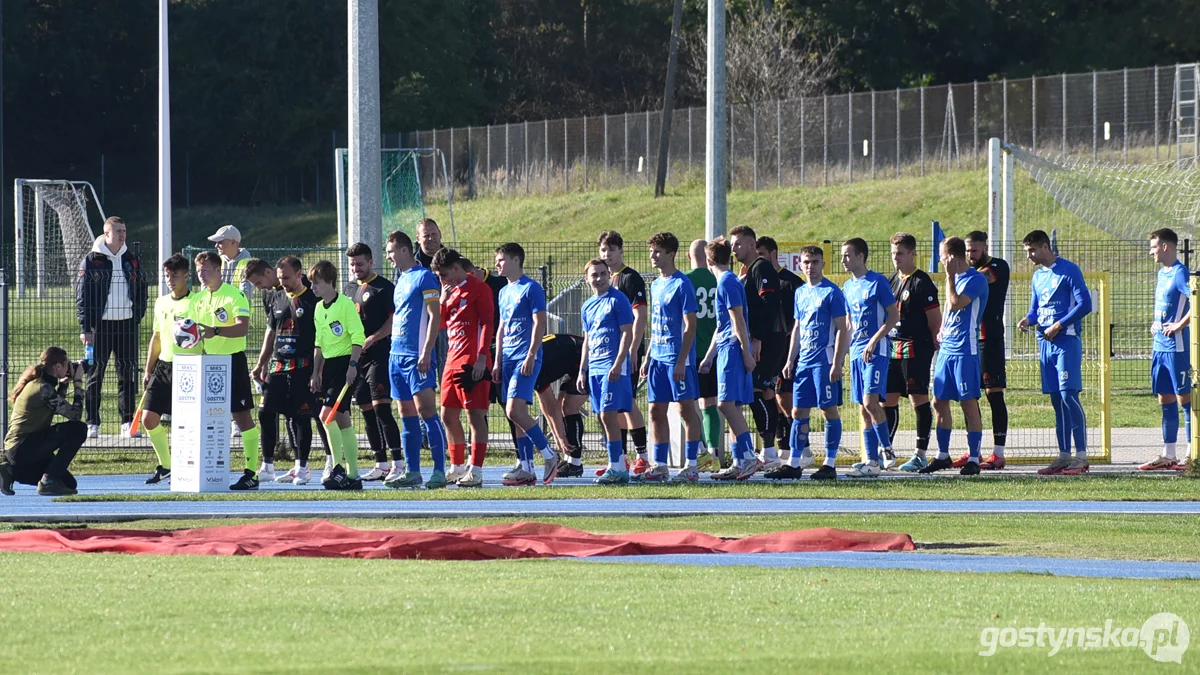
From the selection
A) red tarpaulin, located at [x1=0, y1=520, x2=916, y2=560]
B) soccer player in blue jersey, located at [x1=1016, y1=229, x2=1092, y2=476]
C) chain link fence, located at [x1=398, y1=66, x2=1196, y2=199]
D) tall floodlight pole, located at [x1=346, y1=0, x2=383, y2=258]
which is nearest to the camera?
red tarpaulin, located at [x1=0, y1=520, x2=916, y2=560]

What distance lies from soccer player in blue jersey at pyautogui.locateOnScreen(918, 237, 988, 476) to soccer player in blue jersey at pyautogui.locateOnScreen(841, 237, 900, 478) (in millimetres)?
468

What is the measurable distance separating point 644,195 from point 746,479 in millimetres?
38948

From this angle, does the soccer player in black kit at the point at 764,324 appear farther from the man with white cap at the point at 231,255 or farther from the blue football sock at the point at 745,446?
A: the man with white cap at the point at 231,255

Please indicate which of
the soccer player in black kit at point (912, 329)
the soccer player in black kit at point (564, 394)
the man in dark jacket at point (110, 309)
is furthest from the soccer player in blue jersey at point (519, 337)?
the man in dark jacket at point (110, 309)

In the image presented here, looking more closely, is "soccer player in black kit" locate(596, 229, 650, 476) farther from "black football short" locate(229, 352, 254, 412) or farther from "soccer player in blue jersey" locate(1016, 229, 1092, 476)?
"soccer player in blue jersey" locate(1016, 229, 1092, 476)

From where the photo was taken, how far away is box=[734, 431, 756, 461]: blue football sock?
14219 mm

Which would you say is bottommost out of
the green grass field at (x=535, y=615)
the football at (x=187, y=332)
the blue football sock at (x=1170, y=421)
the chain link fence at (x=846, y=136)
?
the green grass field at (x=535, y=615)

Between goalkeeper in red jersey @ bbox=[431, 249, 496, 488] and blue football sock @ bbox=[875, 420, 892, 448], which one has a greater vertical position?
goalkeeper in red jersey @ bbox=[431, 249, 496, 488]

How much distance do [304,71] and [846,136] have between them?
27.1 m

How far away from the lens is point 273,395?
13766 mm

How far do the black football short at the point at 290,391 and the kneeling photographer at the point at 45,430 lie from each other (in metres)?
1.50

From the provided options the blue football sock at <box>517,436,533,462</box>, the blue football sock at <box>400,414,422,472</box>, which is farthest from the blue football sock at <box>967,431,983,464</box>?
the blue football sock at <box>400,414,422,472</box>

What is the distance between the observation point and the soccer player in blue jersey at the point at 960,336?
560 inches

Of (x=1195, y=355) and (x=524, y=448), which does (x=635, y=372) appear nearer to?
(x=524, y=448)
